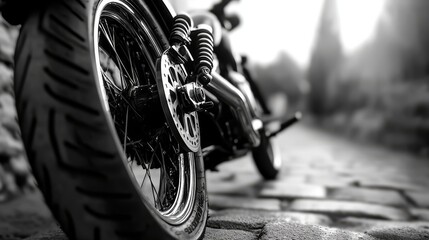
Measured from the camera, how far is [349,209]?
176 centimetres

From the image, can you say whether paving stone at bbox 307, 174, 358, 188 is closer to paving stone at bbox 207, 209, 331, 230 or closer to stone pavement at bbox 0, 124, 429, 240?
stone pavement at bbox 0, 124, 429, 240

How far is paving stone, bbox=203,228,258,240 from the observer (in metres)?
1.22

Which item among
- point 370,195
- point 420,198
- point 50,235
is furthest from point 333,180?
point 50,235

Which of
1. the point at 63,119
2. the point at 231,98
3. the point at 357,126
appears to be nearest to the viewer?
the point at 63,119

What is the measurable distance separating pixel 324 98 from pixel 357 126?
23.2 feet

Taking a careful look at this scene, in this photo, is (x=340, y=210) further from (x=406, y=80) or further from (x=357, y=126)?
(x=357, y=126)

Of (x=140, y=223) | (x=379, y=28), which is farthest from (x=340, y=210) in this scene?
(x=379, y=28)

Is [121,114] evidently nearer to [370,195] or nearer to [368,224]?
[368,224]

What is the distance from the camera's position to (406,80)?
19.4 ft

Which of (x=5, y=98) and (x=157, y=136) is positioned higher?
(x=5, y=98)

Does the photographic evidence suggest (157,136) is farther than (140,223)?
Yes

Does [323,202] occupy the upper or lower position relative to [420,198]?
upper

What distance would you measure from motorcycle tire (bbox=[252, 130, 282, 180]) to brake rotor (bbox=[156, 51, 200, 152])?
45.9 inches

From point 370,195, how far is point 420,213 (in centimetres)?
36
